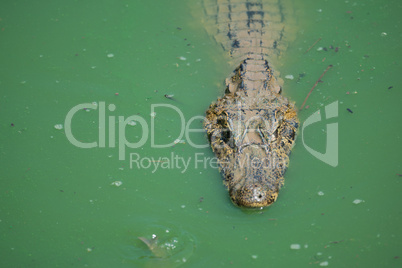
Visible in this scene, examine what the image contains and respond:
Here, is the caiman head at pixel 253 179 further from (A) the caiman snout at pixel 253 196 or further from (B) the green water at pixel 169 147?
(B) the green water at pixel 169 147

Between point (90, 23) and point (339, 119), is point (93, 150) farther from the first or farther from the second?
point (339, 119)

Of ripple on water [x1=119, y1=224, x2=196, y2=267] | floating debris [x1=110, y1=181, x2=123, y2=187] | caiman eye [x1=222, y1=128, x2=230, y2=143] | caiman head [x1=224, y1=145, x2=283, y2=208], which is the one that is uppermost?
caiman eye [x1=222, y1=128, x2=230, y2=143]

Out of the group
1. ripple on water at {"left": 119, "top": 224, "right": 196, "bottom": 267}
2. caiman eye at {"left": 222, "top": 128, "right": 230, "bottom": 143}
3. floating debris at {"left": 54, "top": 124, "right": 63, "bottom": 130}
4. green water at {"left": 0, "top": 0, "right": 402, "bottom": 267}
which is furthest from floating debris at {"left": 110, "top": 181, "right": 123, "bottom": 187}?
caiman eye at {"left": 222, "top": 128, "right": 230, "bottom": 143}

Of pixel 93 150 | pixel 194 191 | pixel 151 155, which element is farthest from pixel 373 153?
pixel 93 150

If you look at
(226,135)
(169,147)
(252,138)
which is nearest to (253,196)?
(252,138)

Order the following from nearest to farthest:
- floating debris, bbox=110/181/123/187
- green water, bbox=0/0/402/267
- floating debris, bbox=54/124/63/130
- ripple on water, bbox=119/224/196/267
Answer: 1. ripple on water, bbox=119/224/196/267
2. green water, bbox=0/0/402/267
3. floating debris, bbox=110/181/123/187
4. floating debris, bbox=54/124/63/130

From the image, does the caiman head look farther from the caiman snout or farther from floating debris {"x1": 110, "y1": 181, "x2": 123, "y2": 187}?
floating debris {"x1": 110, "y1": 181, "x2": 123, "y2": 187}

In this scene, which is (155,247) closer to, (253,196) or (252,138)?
(253,196)
